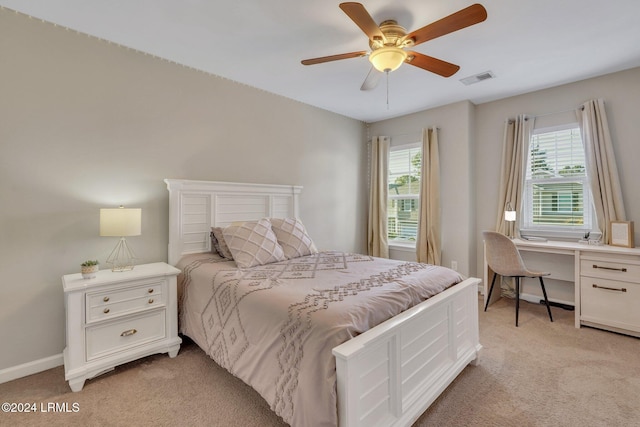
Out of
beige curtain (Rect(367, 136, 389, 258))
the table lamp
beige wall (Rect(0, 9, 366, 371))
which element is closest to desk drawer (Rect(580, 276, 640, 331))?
beige curtain (Rect(367, 136, 389, 258))

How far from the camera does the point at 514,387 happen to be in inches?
74.6

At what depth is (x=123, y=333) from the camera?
2.06m

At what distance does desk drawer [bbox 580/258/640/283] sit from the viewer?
8.41 ft

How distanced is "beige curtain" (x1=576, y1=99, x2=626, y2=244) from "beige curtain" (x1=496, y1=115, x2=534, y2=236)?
0.52 metres

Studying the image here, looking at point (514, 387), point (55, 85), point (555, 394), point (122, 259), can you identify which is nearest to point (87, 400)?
point (122, 259)

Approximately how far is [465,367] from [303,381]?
140 centimetres

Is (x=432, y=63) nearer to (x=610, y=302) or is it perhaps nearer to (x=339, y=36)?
(x=339, y=36)

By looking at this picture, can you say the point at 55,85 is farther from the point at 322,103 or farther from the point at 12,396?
the point at 322,103

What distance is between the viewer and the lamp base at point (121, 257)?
Answer: 242 cm

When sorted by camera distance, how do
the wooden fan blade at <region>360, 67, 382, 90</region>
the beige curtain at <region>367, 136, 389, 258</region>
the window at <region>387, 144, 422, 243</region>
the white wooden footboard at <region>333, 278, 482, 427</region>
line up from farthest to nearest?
1. the beige curtain at <region>367, 136, 389, 258</region>
2. the window at <region>387, 144, 422, 243</region>
3. the wooden fan blade at <region>360, 67, 382, 90</region>
4. the white wooden footboard at <region>333, 278, 482, 427</region>

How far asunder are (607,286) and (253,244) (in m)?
3.15

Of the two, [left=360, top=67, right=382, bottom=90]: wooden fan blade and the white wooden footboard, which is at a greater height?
[left=360, top=67, right=382, bottom=90]: wooden fan blade

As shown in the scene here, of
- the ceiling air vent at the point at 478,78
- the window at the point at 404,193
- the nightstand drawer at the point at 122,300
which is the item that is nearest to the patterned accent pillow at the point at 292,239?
the nightstand drawer at the point at 122,300

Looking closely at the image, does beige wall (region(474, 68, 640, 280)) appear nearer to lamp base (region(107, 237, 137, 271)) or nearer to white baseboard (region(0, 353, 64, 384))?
lamp base (region(107, 237, 137, 271))
